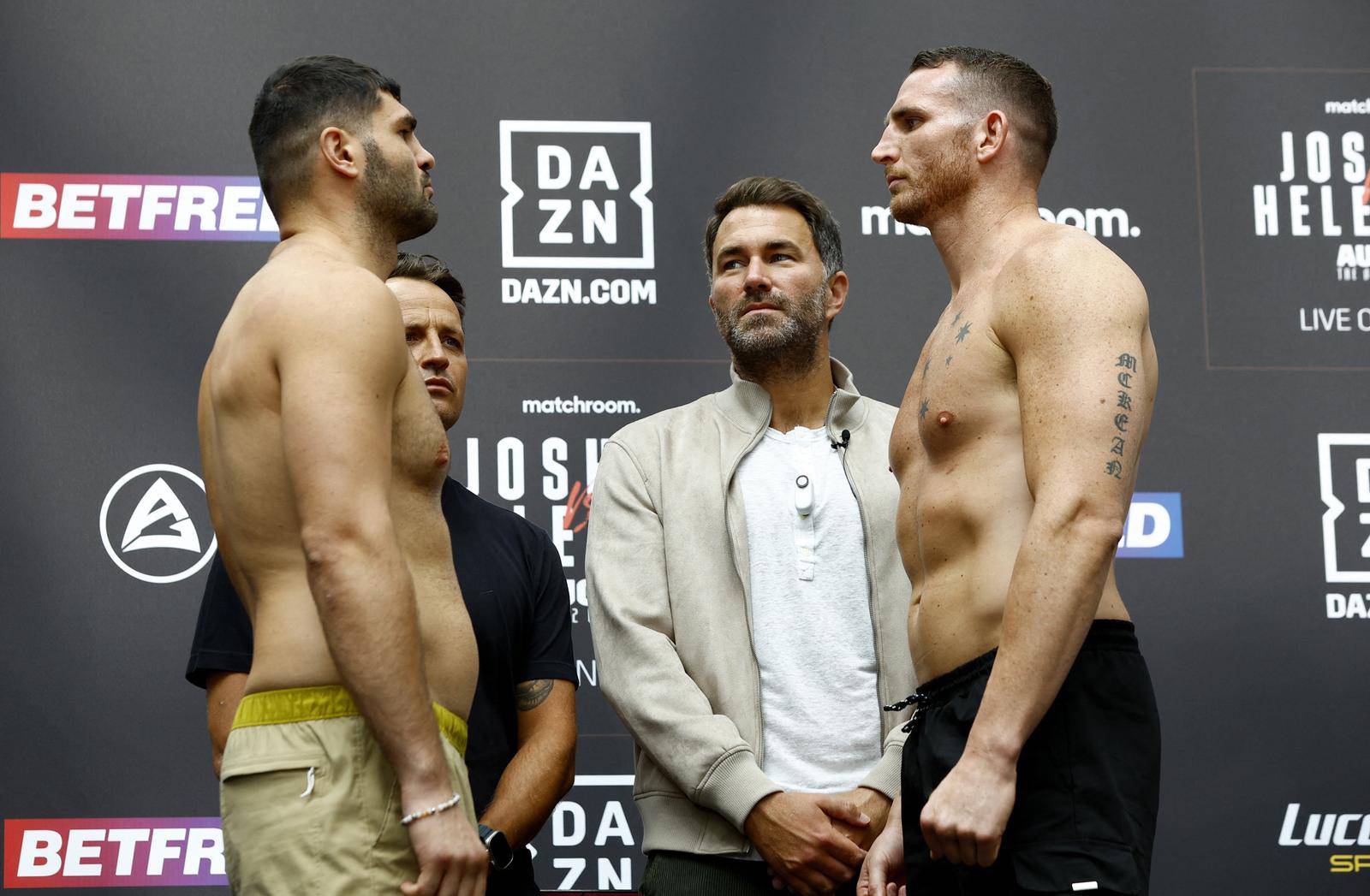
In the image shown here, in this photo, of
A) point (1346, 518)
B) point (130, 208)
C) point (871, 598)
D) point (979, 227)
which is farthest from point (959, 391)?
point (130, 208)

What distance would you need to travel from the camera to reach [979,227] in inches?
84.3

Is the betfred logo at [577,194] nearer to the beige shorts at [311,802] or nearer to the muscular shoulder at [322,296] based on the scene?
the muscular shoulder at [322,296]

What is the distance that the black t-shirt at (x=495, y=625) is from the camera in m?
2.34

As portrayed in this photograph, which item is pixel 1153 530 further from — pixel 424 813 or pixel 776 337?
A: pixel 424 813

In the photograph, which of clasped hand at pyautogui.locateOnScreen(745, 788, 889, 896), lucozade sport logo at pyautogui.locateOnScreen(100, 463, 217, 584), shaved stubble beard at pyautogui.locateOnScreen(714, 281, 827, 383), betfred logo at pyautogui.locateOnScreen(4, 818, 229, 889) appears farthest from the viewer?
lucozade sport logo at pyautogui.locateOnScreen(100, 463, 217, 584)

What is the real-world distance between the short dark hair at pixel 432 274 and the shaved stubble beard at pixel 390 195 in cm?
73

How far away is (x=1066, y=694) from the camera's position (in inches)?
71.9

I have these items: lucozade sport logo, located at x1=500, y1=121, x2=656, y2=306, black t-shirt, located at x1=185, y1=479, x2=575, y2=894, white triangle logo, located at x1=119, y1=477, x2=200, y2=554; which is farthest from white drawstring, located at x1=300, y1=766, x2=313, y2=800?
lucozade sport logo, located at x1=500, y1=121, x2=656, y2=306

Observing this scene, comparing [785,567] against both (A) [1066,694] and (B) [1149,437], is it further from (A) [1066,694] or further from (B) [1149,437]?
(B) [1149,437]

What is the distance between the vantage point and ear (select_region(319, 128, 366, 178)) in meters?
1.98

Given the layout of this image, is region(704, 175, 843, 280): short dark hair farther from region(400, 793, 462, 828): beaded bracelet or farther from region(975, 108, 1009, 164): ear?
region(400, 793, 462, 828): beaded bracelet

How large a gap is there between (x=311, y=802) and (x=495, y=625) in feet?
2.46

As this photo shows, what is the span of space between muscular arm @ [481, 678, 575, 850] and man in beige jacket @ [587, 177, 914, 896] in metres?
0.09

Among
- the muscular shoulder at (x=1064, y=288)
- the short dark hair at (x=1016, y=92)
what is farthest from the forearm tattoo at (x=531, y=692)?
the short dark hair at (x=1016, y=92)
